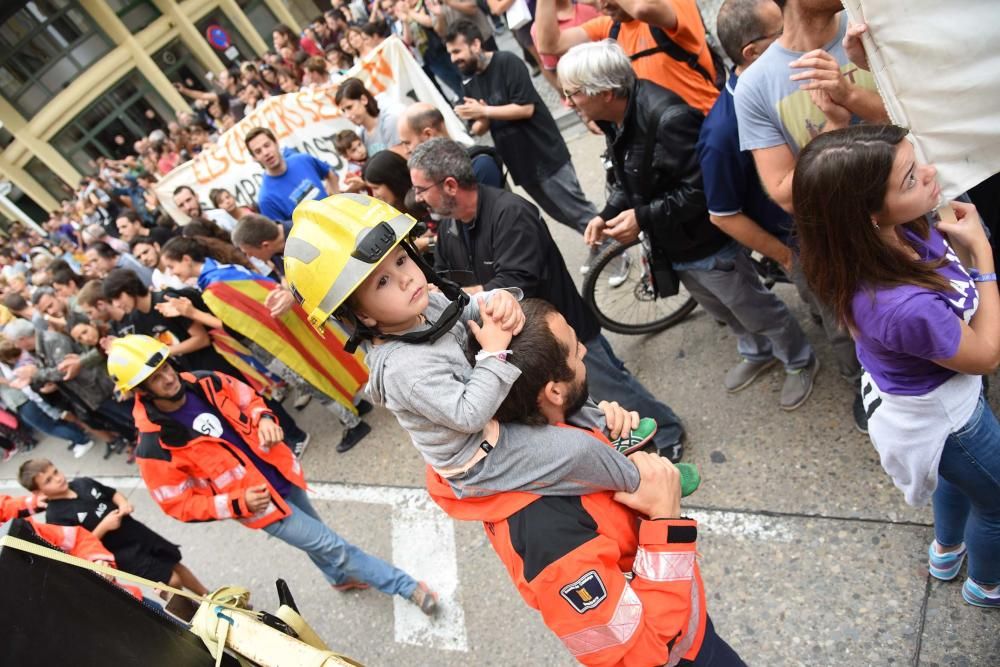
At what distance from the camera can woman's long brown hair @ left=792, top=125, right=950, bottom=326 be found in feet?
5.17

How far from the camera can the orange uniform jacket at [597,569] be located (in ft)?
4.65

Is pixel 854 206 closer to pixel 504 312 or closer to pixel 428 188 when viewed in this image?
pixel 504 312

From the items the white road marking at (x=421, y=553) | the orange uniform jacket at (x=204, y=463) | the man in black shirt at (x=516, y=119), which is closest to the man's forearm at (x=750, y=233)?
the man in black shirt at (x=516, y=119)

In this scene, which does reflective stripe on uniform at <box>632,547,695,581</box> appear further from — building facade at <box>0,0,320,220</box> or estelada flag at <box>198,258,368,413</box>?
building facade at <box>0,0,320,220</box>

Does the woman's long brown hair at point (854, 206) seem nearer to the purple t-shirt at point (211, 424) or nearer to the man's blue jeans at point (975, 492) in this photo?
the man's blue jeans at point (975, 492)

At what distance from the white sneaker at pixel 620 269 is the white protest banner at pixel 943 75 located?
306 centimetres

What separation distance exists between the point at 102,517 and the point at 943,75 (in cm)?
449

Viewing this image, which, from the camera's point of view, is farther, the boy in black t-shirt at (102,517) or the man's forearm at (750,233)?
the boy in black t-shirt at (102,517)

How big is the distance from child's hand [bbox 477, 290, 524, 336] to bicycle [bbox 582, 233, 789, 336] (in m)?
2.66

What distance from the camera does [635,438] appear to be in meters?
1.88

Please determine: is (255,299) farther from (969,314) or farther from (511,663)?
(969,314)

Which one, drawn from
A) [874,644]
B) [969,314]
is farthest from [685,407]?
[969,314]

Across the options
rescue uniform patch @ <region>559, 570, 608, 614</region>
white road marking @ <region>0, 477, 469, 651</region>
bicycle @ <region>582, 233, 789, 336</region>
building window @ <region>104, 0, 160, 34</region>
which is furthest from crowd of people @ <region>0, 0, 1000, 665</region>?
building window @ <region>104, 0, 160, 34</region>

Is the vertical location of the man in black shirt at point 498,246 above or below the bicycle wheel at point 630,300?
above
